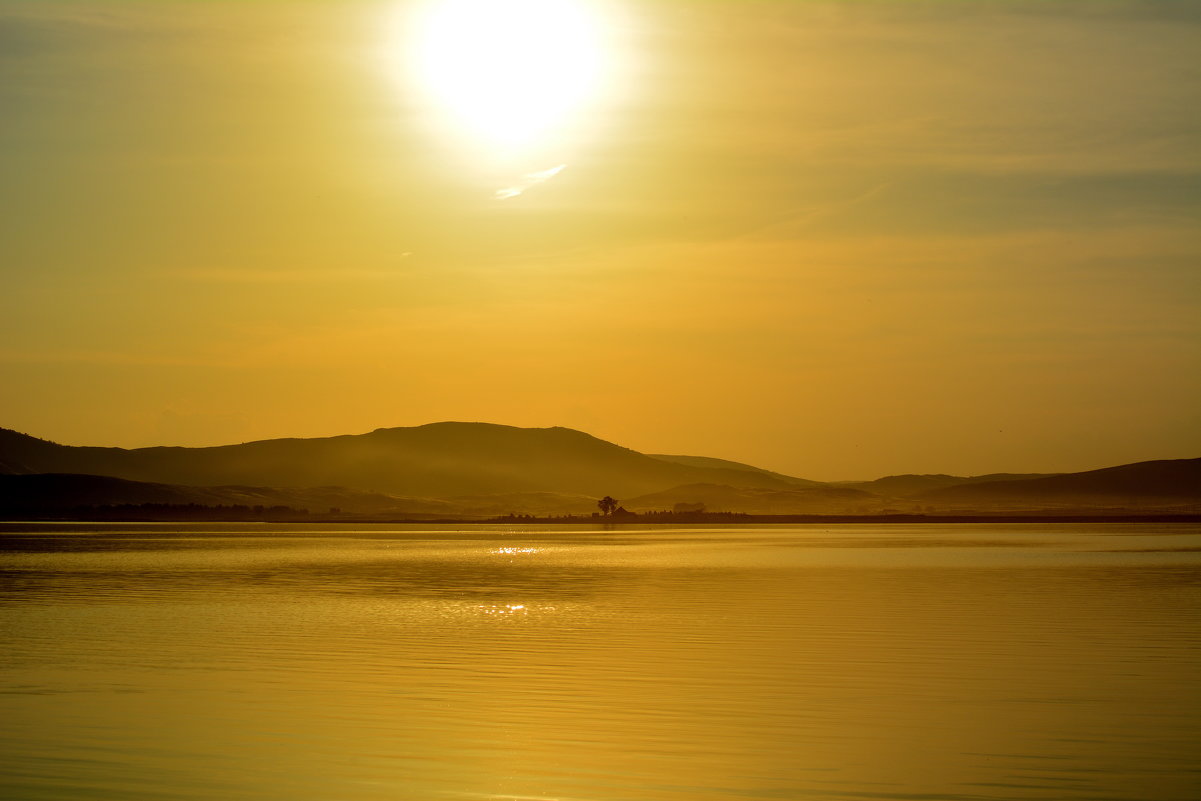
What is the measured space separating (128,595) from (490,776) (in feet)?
89.2

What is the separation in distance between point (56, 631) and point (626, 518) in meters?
161

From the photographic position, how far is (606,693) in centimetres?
1966

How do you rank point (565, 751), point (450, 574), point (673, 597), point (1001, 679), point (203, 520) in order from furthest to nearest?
point (203, 520), point (450, 574), point (673, 597), point (1001, 679), point (565, 751)

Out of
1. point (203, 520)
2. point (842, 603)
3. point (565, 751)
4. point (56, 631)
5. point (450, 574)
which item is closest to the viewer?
point (565, 751)

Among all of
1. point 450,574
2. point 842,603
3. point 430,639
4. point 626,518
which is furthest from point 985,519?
point 430,639

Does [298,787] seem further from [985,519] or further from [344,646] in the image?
[985,519]

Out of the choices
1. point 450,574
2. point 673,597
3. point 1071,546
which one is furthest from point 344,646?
point 1071,546

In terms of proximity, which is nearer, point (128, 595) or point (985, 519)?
point (128, 595)

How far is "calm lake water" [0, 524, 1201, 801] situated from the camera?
14305mm

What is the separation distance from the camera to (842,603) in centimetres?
3431

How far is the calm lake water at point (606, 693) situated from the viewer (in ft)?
46.9

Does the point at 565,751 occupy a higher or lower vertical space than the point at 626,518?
lower

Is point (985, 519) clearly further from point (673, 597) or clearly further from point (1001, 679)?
point (1001, 679)

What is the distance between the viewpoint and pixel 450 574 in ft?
164
